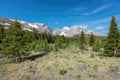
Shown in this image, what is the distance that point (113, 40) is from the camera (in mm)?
38094

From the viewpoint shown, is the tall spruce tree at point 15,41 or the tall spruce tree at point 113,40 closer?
the tall spruce tree at point 15,41

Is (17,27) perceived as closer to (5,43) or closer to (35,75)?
(5,43)

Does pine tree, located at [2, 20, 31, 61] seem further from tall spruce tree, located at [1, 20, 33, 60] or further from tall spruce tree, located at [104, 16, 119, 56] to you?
tall spruce tree, located at [104, 16, 119, 56]

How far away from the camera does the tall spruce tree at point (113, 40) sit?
38.0 m

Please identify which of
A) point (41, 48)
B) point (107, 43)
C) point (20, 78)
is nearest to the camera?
point (20, 78)

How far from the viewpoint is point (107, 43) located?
127 feet

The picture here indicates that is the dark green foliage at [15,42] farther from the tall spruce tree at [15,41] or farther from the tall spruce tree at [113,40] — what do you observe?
the tall spruce tree at [113,40]

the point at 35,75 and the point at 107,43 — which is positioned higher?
the point at 107,43

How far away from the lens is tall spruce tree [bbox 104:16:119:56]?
1496 inches

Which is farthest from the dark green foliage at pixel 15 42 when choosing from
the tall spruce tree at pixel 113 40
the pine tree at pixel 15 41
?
the tall spruce tree at pixel 113 40

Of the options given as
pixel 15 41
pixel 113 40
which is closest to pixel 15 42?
pixel 15 41

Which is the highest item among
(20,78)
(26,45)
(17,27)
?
(17,27)

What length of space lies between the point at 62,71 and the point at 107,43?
2278 cm

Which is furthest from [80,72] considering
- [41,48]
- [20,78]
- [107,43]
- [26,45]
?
[41,48]
